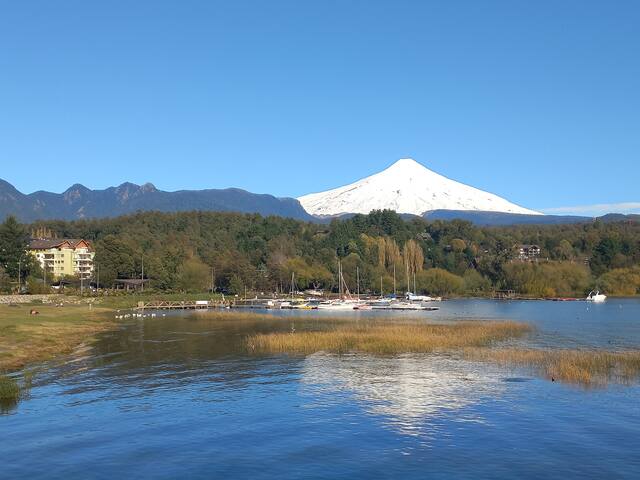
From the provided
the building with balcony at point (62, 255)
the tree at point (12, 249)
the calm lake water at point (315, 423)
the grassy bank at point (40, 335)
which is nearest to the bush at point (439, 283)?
the building with balcony at point (62, 255)

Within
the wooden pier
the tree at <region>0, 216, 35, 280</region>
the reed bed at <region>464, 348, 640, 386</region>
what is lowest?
the reed bed at <region>464, 348, 640, 386</region>

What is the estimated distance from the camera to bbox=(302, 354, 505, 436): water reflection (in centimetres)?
2867

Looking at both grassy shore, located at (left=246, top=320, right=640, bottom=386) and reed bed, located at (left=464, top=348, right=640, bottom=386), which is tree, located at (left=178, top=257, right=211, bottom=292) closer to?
grassy shore, located at (left=246, top=320, right=640, bottom=386)

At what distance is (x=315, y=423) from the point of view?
27.3m

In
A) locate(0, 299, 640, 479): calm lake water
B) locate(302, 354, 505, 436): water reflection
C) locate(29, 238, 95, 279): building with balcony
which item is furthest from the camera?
locate(29, 238, 95, 279): building with balcony

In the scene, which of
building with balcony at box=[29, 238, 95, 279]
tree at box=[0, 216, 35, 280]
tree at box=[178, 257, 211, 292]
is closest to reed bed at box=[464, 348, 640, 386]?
tree at box=[0, 216, 35, 280]

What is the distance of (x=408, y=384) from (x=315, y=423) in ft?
31.5

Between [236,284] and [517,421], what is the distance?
5488 inches

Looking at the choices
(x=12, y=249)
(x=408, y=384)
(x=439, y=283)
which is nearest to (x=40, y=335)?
(x=408, y=384)

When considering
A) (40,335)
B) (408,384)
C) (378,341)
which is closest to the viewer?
(408,384)

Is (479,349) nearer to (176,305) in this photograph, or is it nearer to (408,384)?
(408,384)

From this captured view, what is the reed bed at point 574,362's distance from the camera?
37.2m

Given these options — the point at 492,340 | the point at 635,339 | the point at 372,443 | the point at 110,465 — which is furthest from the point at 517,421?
the point at 635,339

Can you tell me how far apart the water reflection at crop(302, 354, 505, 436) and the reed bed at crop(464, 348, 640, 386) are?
9.38 feet
